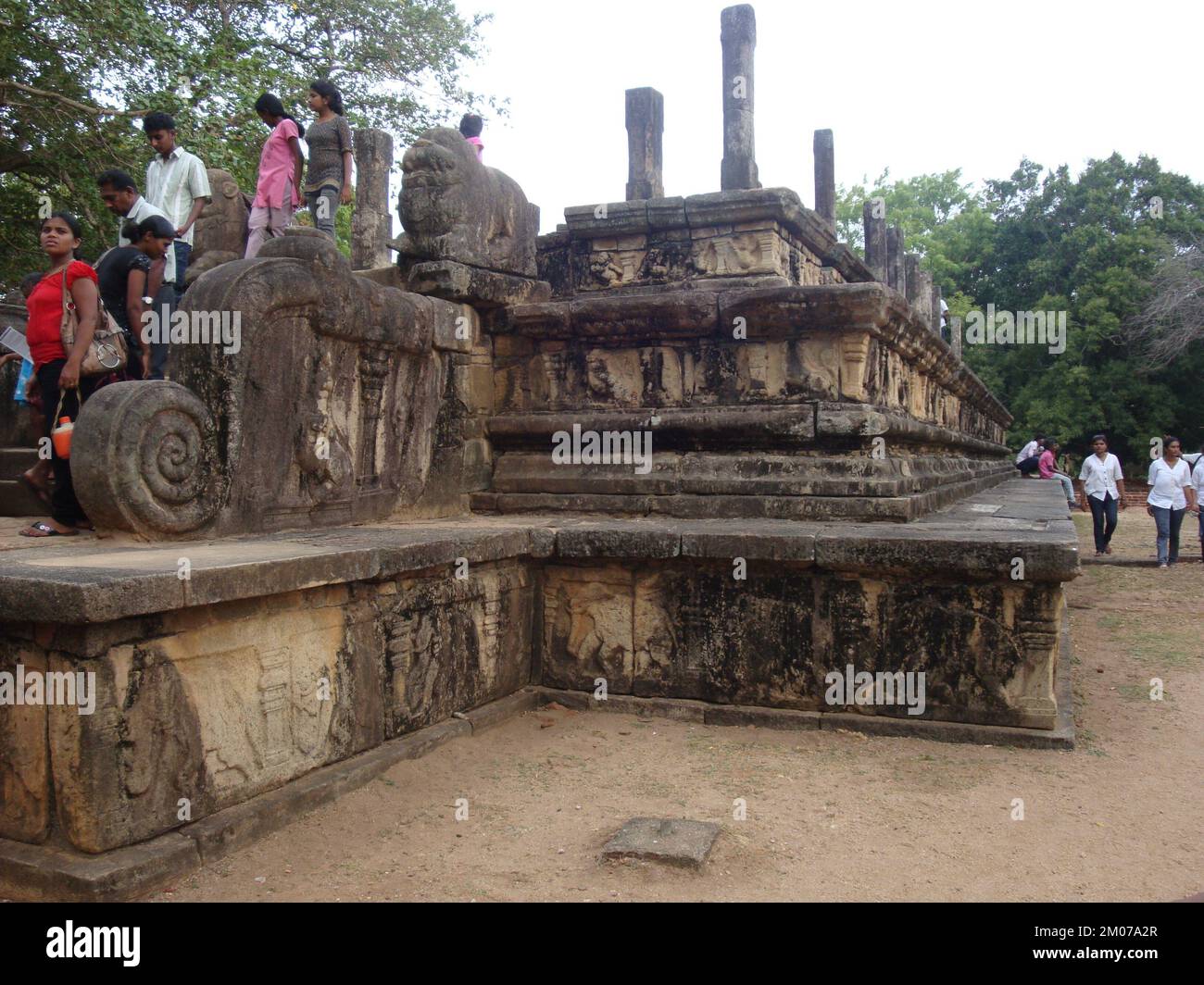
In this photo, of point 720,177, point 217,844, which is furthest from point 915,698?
point 720,177

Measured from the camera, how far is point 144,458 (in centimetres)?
354

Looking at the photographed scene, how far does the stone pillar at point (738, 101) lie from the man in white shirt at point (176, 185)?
3.33 metres

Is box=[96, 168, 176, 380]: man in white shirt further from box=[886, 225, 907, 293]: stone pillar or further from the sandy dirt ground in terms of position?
box=[886, 225, 907, 293]: stone pillar

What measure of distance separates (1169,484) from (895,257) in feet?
14.6

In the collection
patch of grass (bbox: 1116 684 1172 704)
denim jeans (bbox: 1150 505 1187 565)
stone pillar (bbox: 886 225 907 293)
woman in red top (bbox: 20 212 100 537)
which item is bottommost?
patch of grass (bbox: 1116 684 1172 704)

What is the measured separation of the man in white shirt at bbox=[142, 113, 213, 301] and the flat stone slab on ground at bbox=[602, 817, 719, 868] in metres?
4.04

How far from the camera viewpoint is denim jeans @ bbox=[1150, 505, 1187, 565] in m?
11.6

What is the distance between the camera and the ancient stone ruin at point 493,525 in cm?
294

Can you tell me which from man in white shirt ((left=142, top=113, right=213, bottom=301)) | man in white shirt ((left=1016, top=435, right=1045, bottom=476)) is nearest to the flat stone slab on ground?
man in white shirt ((left=142, top=113, right=213, bottom=301))

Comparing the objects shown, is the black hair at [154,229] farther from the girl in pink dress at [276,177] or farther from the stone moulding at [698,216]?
the stone moulding at [698,216]

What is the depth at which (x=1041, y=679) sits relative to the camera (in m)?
4.20

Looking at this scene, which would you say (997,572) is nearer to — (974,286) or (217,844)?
(217,844)

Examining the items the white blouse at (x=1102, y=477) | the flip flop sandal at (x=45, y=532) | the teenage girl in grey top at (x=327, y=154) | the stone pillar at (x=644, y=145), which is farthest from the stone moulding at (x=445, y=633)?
the white blouse at (x=1102, y=477)
